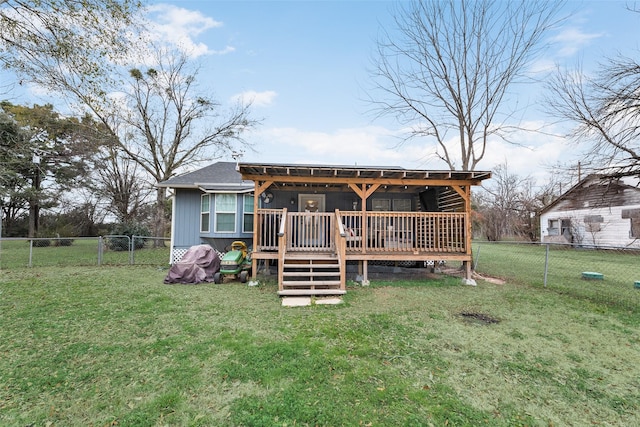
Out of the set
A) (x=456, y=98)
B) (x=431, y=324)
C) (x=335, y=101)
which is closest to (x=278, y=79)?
(x=335, y=101)

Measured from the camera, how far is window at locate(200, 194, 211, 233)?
10.3m

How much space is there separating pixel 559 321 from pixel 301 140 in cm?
1626

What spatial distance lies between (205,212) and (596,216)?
21.8 metres

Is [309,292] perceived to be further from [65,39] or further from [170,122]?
[170,122]

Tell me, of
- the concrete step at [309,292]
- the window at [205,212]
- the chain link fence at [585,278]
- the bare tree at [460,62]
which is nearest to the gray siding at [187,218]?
the window at [205,212]

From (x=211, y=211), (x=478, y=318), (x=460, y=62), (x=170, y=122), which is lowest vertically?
(x=478, y=318)

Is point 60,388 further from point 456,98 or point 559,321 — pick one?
point 456,98

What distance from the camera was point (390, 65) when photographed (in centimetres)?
1271

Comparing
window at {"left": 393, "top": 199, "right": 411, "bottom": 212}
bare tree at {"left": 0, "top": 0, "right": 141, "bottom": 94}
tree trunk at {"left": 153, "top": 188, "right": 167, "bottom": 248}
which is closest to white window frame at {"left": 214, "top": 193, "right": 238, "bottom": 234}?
bare tree at {"left": 0, "top": 0, "right": 141, "bottom": 94}

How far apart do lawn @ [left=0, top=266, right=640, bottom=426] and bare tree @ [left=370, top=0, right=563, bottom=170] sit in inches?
320

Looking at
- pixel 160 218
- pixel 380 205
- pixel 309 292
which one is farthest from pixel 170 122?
pixel 309 292

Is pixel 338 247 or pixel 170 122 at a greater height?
pixel 170 122

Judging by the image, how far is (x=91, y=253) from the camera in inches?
547

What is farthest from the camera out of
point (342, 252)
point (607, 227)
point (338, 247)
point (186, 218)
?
point (607, 227)
